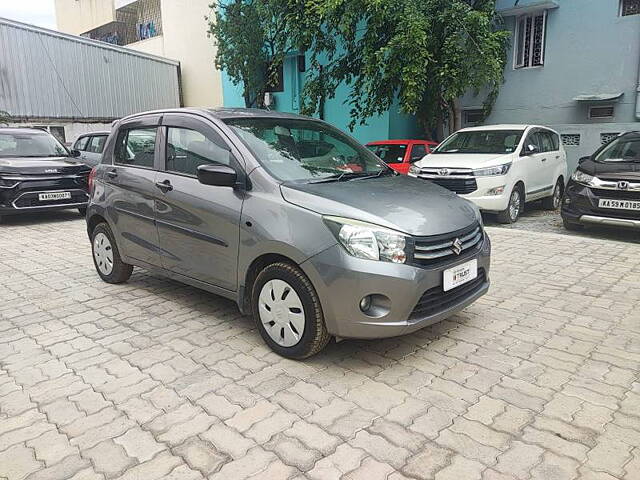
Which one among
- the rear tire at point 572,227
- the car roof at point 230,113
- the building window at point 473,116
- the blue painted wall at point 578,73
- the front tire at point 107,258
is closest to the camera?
the car roof at point 230,113

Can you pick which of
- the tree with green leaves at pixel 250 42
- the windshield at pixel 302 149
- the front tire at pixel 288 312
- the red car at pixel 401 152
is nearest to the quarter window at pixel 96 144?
the tree with green leaves at pixel 250 42

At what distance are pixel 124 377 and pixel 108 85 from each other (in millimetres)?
18079

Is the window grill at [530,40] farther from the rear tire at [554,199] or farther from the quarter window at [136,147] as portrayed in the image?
the quarter window at [136,147]

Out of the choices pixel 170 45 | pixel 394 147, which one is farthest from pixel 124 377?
pixel 170 45

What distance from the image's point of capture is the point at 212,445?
8.03 ft

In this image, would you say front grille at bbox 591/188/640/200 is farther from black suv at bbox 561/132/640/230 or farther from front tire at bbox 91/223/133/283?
front tire at bbox 91/223/133/283

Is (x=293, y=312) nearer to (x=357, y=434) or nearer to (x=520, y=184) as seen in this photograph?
(x=357, y=434)

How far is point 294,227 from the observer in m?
3.12

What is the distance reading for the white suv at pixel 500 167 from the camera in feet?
25.7

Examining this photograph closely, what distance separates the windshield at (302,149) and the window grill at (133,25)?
67.0 ft

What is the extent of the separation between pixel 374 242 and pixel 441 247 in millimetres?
472

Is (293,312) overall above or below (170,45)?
below

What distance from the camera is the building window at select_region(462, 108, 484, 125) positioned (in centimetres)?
1354

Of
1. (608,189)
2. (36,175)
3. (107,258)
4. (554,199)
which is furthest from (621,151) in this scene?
(36,175)
